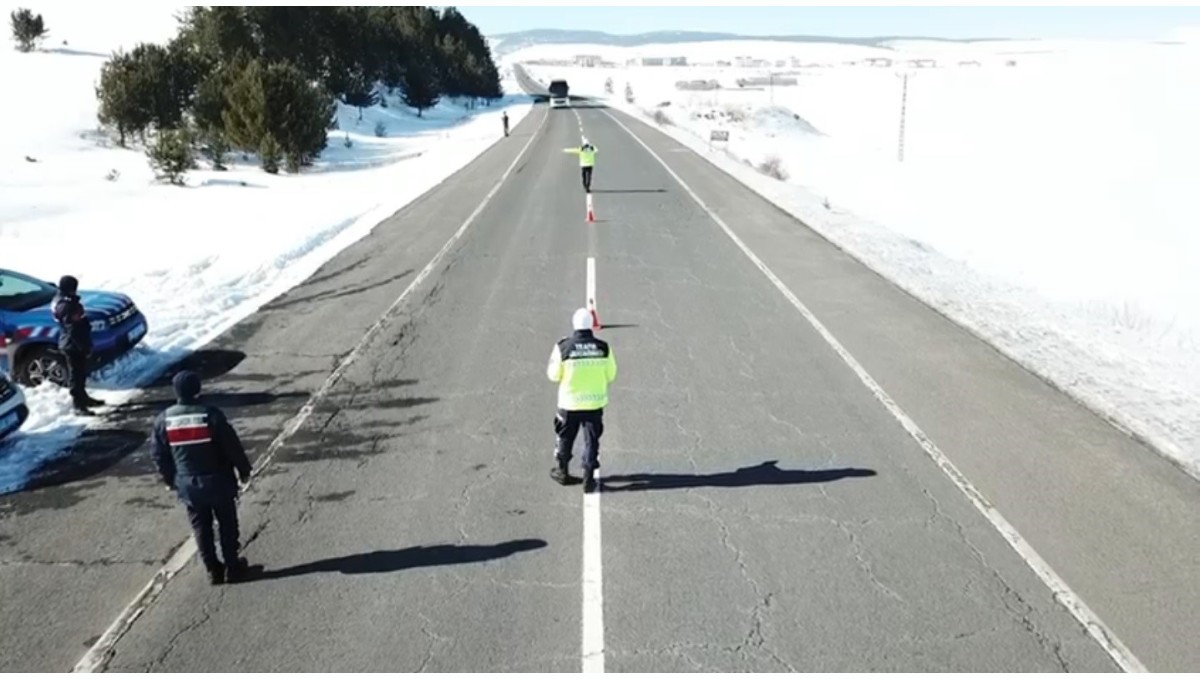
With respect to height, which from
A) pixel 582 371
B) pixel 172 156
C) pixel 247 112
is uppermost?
pixel 247 112

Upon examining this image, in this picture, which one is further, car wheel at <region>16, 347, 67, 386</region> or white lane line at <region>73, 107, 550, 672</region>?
car wheel at <region>16, 347, 67, 386</region>

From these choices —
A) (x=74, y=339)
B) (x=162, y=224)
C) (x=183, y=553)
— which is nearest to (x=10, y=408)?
(x=74, y=339)

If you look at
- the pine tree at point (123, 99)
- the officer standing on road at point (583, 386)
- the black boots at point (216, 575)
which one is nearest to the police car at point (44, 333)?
the black boots at point (216, 575)

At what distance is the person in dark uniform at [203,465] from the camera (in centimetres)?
629

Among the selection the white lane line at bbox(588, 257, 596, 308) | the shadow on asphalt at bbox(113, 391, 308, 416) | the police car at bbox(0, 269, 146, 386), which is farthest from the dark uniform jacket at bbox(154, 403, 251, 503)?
the white lane line at bbox(588, 257, 596, 308)

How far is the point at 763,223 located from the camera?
2211 cm

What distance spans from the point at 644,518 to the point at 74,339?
676cm

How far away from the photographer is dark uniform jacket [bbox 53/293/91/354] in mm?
9812

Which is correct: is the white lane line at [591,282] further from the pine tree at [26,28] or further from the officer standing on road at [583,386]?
the pine tree at [26,28]

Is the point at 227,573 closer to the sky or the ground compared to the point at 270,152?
closer to the ground

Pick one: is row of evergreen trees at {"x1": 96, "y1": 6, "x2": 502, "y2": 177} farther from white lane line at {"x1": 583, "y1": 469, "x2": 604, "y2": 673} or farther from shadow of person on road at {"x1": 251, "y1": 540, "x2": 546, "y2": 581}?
white lane line at {"x1": 583, "y1": 469, "x2": 604, "y2": 673}

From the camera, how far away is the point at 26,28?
236 ft

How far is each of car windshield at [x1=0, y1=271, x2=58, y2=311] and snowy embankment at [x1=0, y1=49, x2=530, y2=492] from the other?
1.27 m

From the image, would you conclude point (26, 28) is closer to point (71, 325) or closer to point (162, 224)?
point (162, 224)
